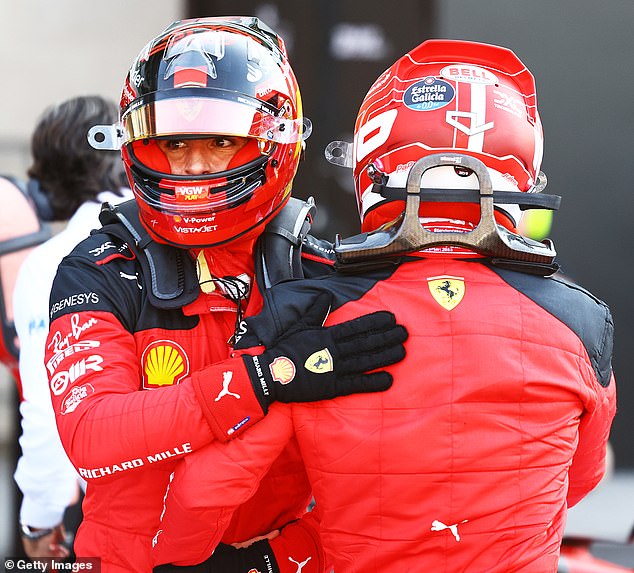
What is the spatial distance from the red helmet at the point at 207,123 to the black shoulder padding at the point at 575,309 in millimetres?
540

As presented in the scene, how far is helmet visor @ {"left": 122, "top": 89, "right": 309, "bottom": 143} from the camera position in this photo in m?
1.83

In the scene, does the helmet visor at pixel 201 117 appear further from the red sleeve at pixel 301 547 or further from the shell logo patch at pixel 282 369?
the red sleeve at pixel 301 547

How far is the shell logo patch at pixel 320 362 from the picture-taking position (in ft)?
5.11

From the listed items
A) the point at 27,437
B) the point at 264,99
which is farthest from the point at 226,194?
the point at 27,437

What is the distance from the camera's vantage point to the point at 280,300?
1634 mm

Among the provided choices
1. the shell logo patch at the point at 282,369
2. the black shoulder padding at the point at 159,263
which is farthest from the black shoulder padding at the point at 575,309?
the black shoulder padding at the point at 159,263

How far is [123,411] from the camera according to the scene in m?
1.62

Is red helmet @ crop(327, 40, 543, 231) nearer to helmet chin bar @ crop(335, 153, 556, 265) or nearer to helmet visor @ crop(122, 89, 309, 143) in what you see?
helmet chin bar @ crop(335, 153, 556, 265)

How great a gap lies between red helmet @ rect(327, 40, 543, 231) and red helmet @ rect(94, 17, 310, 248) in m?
0.24

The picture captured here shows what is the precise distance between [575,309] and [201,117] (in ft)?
2.45

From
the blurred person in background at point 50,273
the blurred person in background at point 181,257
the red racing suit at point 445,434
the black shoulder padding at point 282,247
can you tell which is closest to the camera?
the red racing suit at point 445,434

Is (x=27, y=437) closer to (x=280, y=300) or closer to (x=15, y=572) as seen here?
(x=15, y=572)

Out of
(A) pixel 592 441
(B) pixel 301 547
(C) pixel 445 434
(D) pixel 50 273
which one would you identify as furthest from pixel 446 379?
(D) pixel 50 273

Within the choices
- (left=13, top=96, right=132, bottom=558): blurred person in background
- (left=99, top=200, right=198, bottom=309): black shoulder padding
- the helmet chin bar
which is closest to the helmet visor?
(left=99, top=200, right=198, bottom=309): black shoulder padding
